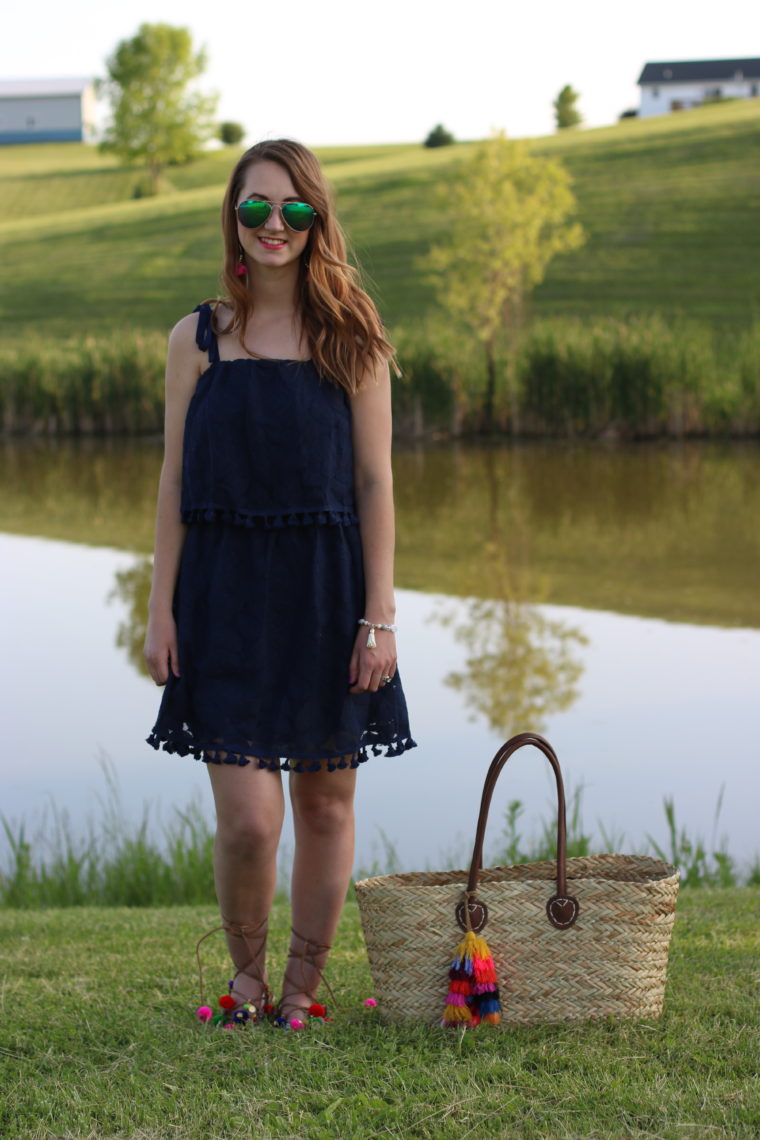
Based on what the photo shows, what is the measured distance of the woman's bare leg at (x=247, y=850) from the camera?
7.91 ft

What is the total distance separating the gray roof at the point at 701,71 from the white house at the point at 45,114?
128 feet

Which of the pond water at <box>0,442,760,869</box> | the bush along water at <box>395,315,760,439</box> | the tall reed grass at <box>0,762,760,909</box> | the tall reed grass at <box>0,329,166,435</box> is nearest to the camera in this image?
the tall reed grass at <box>0,762,760,909</box>

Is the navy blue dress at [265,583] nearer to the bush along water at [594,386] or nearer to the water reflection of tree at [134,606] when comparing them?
the water reflection of tree at [134,606]

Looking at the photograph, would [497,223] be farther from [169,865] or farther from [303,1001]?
[303,1001]

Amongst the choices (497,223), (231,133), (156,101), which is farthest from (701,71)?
(497,223)

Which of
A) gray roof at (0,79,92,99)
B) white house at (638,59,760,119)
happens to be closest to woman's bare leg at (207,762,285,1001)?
white house at (638,59,760,119)

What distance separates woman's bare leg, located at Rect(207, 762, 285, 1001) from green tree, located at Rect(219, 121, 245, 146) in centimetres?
6868

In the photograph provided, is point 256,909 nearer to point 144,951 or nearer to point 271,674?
point 271,674

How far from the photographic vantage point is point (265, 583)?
7.96 ft

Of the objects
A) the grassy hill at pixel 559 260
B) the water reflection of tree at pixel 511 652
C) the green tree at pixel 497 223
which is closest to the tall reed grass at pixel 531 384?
the green tree at pixel 497 223

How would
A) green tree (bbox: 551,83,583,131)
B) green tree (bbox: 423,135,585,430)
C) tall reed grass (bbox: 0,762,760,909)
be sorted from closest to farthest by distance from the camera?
tall reed grass (bbox: 0,762,760,909) → green tree (bbox: 423,135,585,430) → green tree (bbox: 551,83,583,131)

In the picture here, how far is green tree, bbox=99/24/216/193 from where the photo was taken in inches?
2223

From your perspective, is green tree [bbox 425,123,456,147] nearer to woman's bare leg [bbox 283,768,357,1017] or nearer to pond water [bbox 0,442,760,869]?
pond water [bbox 0,442,760,869]

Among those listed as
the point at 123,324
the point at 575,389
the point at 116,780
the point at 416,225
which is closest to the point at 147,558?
the point at 116,780
